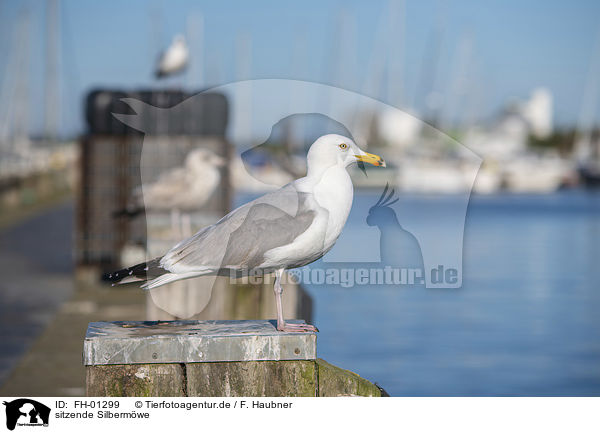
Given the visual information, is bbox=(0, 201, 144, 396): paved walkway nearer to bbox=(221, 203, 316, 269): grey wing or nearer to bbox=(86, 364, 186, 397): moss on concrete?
bbox=(86, 364, 186, 397): moss on concrete

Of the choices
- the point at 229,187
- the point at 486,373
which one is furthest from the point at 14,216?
the point at 486,373

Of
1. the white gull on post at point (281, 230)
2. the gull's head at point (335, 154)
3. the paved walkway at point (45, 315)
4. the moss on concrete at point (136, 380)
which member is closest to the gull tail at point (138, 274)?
the white gull on post at point (281, 230)

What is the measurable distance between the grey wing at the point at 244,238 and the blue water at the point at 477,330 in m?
0.43

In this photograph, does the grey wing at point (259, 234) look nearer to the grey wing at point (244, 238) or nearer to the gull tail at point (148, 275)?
the grey wing at point (244, 238)

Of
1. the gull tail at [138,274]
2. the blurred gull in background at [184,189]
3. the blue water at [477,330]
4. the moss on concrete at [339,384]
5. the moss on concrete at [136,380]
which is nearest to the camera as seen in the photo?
the gull tail at [138,274]

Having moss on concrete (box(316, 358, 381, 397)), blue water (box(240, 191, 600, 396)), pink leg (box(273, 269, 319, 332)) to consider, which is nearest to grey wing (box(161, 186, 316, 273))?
pink leg (box(273, 269, 319, 332))

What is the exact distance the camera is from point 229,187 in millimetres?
13461

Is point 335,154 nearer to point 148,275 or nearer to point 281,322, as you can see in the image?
point 281,322

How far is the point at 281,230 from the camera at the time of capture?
404cm

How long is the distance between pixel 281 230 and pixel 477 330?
13.0 m

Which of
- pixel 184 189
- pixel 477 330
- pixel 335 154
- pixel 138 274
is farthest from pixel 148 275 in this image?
pixel 477 330

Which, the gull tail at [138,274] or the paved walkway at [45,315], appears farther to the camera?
the paved walkway at [45,315]

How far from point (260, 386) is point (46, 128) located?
5716 cm

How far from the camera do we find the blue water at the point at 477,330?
13.0m
